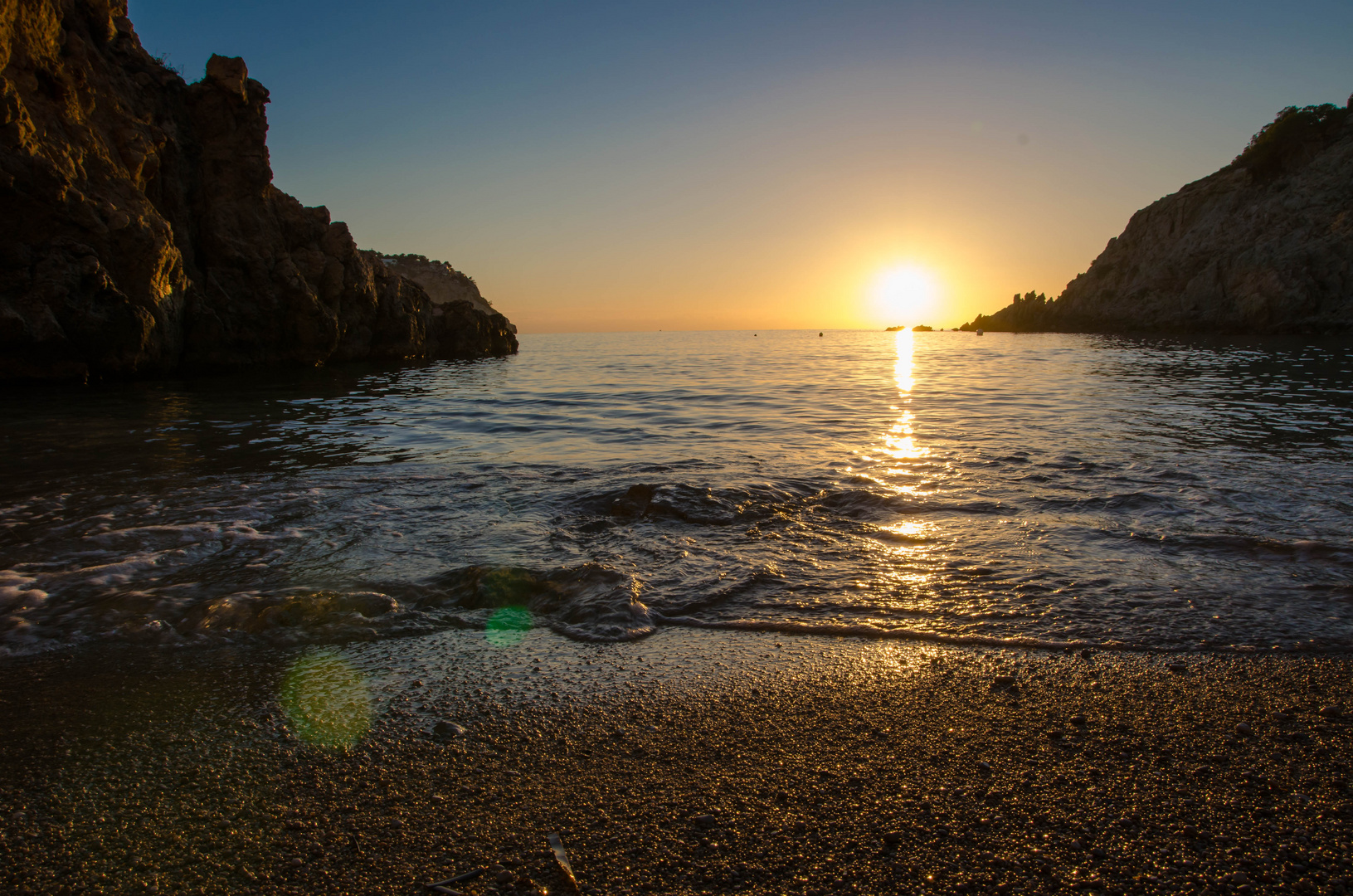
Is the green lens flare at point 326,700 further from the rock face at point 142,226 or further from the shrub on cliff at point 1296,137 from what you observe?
the shrub on cliff at point 1296,137

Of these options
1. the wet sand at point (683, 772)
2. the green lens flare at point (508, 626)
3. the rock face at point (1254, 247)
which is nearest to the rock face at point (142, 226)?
the wet sand at point (683, 772)

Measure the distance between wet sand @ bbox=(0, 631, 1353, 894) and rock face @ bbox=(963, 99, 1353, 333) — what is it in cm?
6444

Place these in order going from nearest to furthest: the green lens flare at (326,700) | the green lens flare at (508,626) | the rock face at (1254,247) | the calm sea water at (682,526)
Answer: the green lens flare at (326,700), the green lens flare at (508,626), the calm sea water at (682,526), the rock face at (1254,247)

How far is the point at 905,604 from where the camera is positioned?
12.8ft

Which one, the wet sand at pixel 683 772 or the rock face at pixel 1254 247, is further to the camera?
the rock face at pixel 1254 247

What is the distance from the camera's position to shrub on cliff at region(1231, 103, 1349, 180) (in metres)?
54.5

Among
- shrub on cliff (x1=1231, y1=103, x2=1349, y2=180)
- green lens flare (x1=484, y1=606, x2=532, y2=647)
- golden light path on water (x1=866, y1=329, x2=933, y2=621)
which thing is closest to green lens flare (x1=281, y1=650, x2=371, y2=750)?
green lens flare (x1=484, y1=606, x2=532, y2=647)

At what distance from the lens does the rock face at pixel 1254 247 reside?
48125 millimetres

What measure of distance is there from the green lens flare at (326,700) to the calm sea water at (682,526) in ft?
1.05

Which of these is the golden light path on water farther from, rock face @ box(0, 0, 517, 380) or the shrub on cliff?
the shrub on cliff

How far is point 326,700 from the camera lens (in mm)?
2832

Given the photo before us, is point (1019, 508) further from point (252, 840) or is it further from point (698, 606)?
point (252, 840)

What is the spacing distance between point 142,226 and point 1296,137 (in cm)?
8047

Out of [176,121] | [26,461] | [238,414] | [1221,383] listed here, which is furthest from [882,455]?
[176,121]
